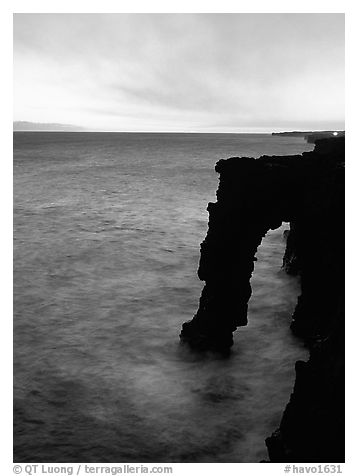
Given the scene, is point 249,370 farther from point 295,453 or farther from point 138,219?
point 138,219

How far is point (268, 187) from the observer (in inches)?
512

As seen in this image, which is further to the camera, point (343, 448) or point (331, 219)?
point (331, 219)

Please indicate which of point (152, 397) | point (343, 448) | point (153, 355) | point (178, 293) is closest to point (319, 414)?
point (343, 448)

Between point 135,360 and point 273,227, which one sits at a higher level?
point 273,227

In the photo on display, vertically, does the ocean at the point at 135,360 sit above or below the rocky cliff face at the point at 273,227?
below

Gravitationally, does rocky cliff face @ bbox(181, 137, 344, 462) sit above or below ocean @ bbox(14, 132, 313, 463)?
above

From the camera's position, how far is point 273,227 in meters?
14.0

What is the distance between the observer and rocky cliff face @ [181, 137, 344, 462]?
11.4 m

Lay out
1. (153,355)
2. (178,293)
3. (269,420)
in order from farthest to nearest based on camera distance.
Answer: (178,293)
(153,355)
(269,420)

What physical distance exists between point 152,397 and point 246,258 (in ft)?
18.0

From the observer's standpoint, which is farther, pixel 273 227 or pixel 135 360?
pixel 135 360

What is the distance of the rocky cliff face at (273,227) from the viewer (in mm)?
11406

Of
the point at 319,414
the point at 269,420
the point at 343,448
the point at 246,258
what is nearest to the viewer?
the point at 343,448
